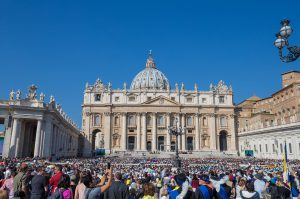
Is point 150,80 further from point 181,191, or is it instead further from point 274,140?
point 181,191

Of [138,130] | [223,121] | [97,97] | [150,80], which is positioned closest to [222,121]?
[223,121]

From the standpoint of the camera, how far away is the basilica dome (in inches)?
3266

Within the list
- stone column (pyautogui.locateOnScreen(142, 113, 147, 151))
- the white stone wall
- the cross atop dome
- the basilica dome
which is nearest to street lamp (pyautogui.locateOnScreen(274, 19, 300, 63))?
the white stone wall

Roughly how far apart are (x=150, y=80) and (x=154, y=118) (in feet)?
80.1

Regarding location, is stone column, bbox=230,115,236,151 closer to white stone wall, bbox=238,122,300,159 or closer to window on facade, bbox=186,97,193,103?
white stone wall, bbox=238,122,300,159

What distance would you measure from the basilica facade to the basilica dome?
18580 millimetres

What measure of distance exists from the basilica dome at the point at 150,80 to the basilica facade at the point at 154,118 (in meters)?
18.6

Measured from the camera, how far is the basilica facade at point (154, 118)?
6122cm

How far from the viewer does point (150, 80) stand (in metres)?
84.1

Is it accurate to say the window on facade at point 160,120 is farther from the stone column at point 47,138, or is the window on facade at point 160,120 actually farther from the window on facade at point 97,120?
the stone column at point 47,138

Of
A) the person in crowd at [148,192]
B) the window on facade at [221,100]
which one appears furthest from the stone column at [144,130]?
the person in crowd at [148,192]

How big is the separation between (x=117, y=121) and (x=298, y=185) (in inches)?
2143

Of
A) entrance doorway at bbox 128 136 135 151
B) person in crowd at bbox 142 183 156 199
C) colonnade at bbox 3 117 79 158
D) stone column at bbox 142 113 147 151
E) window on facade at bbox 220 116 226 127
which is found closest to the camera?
person in crowd at bbox 142 183 156 199

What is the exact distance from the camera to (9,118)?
2805 cm
